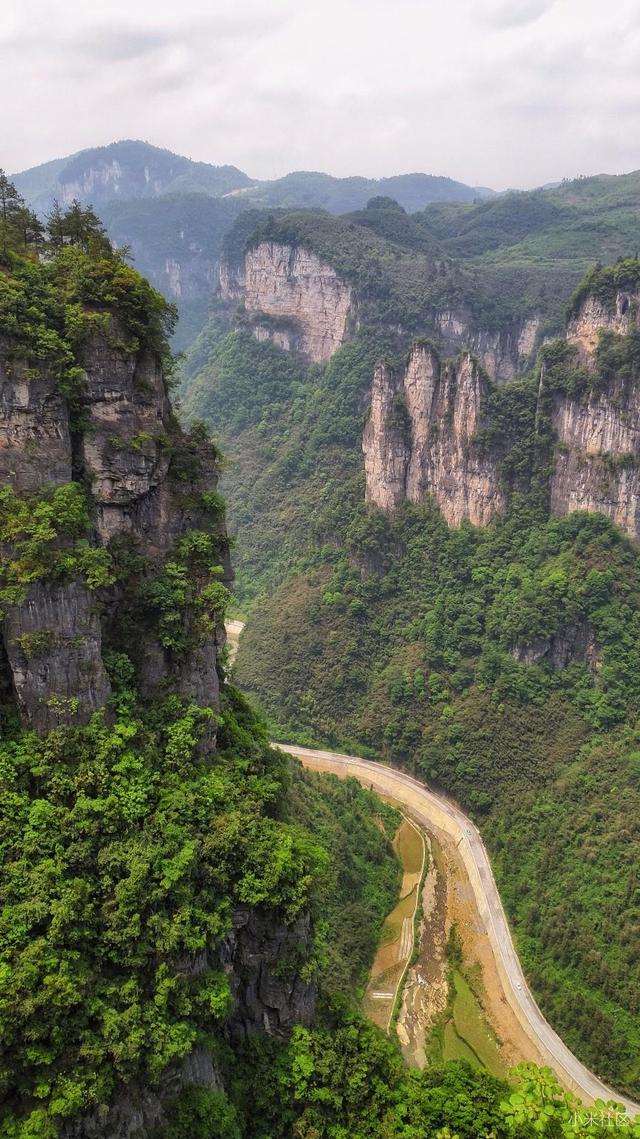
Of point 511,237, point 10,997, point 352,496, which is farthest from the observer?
point 511,237

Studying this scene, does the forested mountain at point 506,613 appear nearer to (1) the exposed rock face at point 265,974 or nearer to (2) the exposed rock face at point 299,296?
(1) the exposed rock face at point 265,974

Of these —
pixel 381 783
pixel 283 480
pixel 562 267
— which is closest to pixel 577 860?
pixel 381 783

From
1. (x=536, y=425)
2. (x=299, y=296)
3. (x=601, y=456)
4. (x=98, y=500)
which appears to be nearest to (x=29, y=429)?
(x=98, y=500)

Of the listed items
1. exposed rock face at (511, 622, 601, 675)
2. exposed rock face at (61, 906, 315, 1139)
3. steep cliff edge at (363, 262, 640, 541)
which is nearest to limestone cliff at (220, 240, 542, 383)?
steep cliff edge at (363, 262, 640, 541)

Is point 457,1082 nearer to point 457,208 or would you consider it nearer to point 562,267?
point 562,267

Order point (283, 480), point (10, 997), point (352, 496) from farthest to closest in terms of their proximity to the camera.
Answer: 1. point (283, 480)
2. point (352, 496)
3. point (10, 997)

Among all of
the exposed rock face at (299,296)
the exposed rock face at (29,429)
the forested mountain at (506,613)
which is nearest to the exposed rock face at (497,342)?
the exposed rock face at (299,296)

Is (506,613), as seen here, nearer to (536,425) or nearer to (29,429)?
(536,425)
